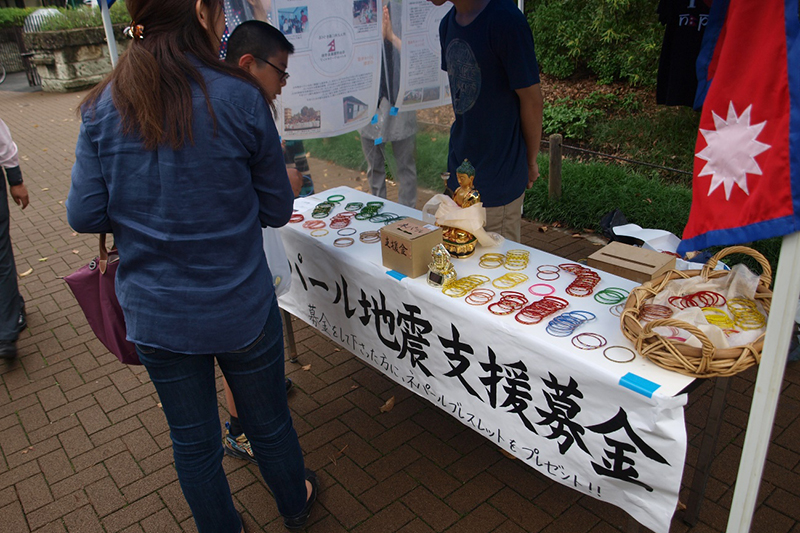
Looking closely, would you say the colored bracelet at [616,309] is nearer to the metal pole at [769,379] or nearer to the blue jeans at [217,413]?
the metal pole at [769,379]

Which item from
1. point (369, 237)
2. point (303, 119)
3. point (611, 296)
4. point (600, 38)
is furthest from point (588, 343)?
point (600, 38)

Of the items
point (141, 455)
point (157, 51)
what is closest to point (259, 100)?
point (157, 51)

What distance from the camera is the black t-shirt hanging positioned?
2.93m

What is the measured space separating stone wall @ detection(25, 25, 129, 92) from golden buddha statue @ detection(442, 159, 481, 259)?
12.6 m

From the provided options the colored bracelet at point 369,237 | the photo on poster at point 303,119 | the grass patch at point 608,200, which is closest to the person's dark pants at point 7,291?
the photo on poster at point 303,119

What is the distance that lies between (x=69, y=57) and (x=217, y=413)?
43.8 ft

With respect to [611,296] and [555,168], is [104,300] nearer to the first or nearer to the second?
[611,296]

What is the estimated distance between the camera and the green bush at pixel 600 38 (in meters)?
7.26

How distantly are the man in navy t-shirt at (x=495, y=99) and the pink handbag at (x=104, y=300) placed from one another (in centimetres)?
151

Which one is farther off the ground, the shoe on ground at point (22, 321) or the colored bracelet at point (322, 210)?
the colored bracelet at point (322, 210)

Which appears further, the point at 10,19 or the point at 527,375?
the point at 10,19

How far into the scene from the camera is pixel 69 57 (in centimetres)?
1249

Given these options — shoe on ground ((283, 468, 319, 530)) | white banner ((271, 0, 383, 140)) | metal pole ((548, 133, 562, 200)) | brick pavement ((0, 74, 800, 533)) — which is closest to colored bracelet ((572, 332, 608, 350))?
brick pavement ((0, 74, 800, 533))

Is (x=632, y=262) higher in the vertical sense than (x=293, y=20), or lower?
lower
